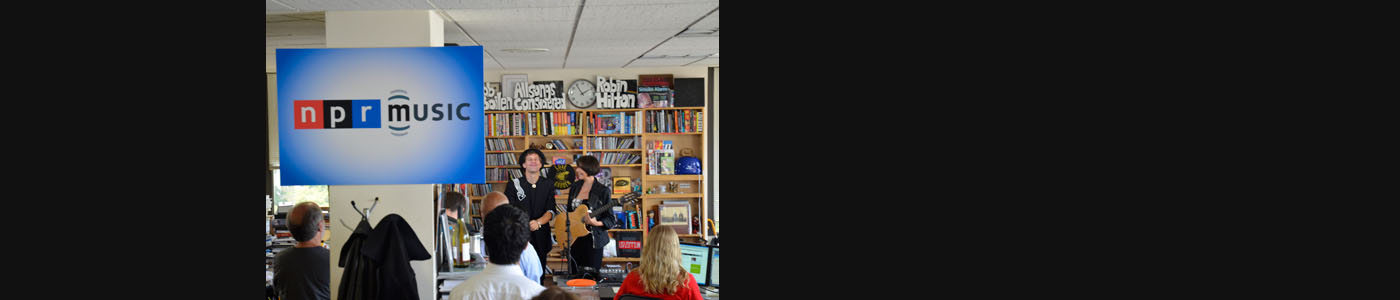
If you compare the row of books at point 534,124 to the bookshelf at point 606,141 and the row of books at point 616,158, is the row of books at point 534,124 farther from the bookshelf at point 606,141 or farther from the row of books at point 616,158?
the row of books at point 616,158

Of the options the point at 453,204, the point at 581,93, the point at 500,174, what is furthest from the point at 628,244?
the point at 453,204

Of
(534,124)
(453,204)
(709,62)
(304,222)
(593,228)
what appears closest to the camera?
(304,222)

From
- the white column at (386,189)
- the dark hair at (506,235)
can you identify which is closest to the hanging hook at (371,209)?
the white column at (386,189)

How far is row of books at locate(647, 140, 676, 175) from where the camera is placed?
8250 millimetres

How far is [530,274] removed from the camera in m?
3.91

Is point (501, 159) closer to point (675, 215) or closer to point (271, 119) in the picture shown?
point (675, 215)

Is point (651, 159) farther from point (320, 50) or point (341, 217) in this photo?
point (320, 50)

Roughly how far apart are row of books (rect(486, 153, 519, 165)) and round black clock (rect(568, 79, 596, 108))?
35.8 inches

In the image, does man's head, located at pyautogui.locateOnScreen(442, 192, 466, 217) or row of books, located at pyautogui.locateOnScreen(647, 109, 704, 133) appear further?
row of books, located at pyautogui.locateOnScreen(647, 109, 704, 133)

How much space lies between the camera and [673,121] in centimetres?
820

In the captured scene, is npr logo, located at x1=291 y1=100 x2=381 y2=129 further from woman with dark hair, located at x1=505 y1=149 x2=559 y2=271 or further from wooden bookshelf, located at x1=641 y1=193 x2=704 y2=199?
wooden bookshelf, located at x1=641 y1=193 x2=704 y2=199

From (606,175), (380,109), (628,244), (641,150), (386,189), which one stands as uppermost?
(380,109)

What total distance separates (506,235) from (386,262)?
101cm

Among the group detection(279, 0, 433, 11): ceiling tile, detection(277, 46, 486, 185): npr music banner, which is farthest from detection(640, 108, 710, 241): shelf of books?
detection(277, 46, 486, 185): npr music banner
